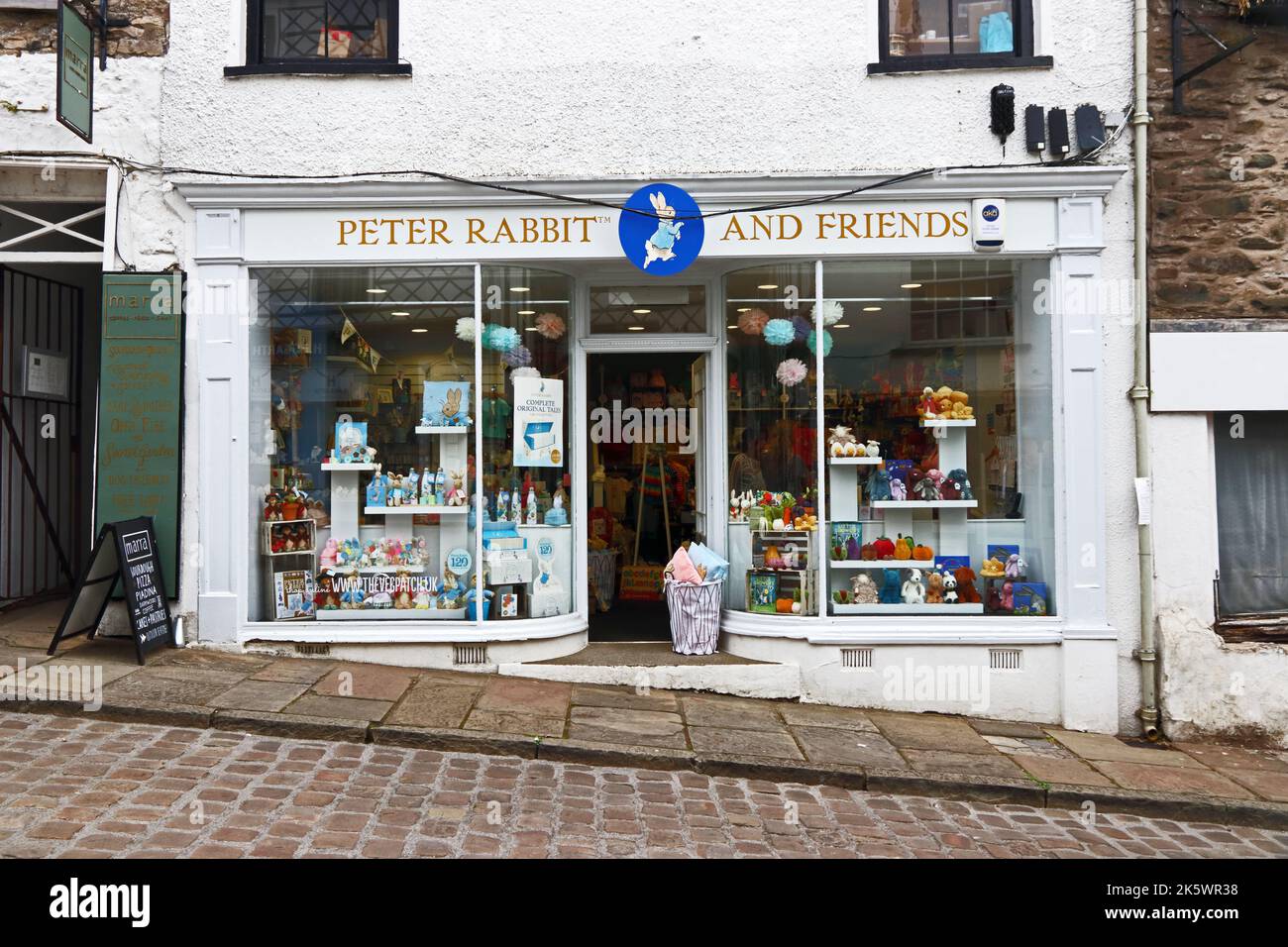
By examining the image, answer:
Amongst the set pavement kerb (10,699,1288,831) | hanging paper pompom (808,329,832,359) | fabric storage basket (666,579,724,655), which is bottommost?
pavement kerb (10,699,1288,831)

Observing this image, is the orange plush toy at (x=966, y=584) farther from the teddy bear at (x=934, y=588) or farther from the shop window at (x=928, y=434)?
the teddy bear at (x=934, y=588)

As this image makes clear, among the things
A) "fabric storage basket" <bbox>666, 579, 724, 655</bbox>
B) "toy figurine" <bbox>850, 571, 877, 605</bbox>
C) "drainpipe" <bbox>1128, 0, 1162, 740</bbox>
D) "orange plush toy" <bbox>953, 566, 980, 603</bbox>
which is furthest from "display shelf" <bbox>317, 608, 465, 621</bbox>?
"drainpipe" <bbox>1128, 0, 1162, 740</bbox>

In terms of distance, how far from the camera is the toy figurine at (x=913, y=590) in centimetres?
787

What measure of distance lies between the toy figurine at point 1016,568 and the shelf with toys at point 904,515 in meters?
0.28

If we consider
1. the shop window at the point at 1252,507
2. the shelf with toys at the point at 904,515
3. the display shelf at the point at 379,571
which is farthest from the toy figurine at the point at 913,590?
the display shelf at the point at 379,571

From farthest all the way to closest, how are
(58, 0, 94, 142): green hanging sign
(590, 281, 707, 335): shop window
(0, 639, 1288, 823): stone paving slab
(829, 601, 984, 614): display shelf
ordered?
(590, 281, 707, 335): shop window < (829, 601, 984, 614): display shelf < (58, 0, 94, 142): green hanging sign < (0, 639, 1288, 823): stone paving slab

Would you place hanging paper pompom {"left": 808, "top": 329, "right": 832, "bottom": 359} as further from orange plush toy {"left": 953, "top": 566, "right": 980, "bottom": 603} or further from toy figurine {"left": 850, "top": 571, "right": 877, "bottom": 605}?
orange plush toy {"left": 953, "top": 566, "right": 980, "bottom": 603}

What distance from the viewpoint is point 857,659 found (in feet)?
25.0

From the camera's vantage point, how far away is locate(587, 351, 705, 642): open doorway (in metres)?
8.77

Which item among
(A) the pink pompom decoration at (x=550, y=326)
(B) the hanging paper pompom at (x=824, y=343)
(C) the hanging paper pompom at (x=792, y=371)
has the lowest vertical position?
(C) the hanging paper pompom at (x=792, y=371)

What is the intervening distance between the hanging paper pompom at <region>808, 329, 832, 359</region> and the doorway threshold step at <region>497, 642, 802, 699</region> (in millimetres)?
2456

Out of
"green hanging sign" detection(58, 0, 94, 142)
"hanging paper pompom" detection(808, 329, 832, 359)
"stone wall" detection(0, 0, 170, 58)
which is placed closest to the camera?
"green hanging sign" detection(58, 0, 94, 142)

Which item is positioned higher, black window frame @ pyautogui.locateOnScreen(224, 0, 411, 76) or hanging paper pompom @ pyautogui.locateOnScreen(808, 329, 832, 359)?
black window frame @ pyautogui.locateOnScreen(224, 0, 411, 76)

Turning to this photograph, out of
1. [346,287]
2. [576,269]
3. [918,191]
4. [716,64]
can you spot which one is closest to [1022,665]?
[918,191]
